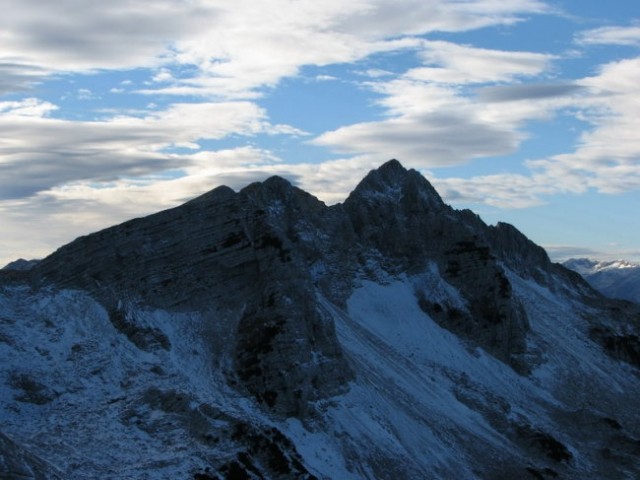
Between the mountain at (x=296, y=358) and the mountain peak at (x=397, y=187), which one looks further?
the mountain peak at (x=397, y=187)

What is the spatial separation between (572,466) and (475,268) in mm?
25171

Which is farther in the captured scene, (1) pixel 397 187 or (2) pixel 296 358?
(1) pixel 397 187

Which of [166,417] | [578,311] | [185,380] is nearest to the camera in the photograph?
[166,417]

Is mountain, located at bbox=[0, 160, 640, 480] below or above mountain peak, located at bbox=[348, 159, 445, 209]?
below

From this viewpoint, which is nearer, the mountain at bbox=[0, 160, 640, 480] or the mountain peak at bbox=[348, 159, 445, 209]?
the mountain at bbox=[0, 160, 640, 480]

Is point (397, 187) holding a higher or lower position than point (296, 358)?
higher

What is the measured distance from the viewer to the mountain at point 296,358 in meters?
51.2

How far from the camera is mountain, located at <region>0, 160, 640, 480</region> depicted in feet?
168

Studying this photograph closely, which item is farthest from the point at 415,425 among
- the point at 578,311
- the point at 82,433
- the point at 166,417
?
the point at 578,311

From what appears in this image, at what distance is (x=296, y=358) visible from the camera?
61.4 metres

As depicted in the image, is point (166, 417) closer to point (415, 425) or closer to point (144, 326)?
point (144, 326)

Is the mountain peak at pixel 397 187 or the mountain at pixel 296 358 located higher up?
the mountain peak at pixel 397 187

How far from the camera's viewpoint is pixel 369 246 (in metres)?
91.2

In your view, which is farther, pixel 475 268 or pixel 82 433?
pixel 475 268
